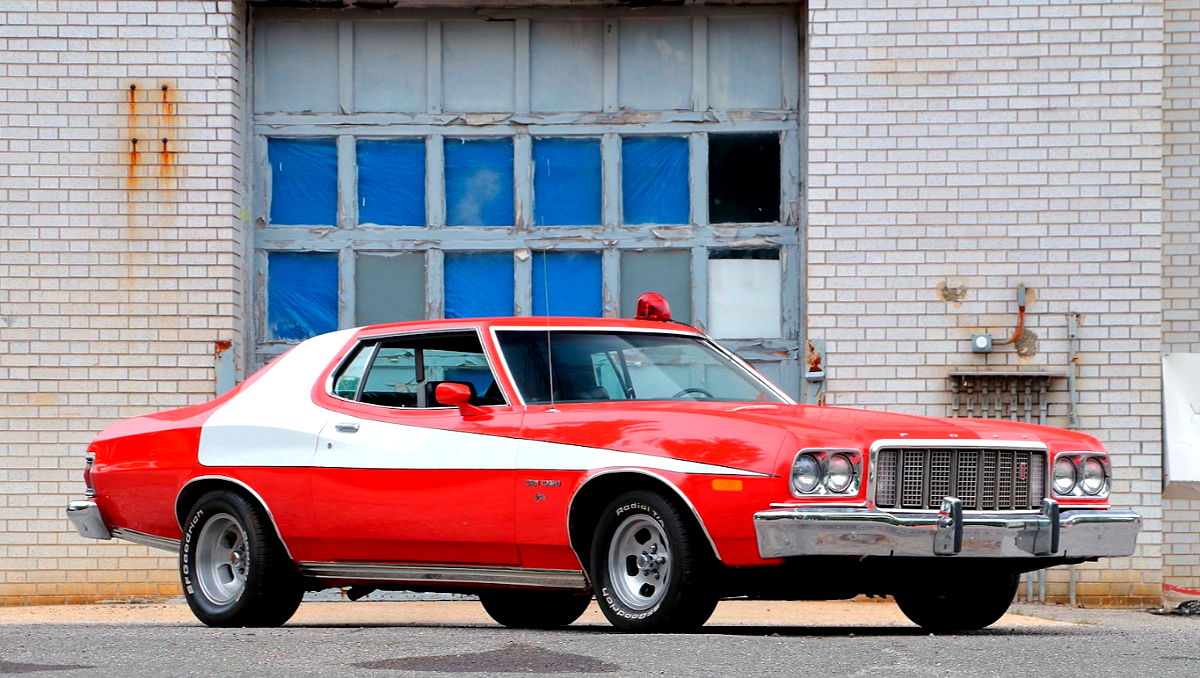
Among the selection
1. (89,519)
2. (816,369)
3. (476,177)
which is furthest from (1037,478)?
(476,177)

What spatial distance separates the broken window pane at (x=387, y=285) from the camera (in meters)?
12.9

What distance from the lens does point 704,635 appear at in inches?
268

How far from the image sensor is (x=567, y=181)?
42.1 feet

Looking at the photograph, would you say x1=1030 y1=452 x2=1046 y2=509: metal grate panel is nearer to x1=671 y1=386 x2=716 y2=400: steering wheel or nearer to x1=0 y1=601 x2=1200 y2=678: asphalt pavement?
x1=0 y1=601 x2=1200 y2=678: asphalt pavement

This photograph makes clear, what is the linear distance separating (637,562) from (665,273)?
587 centimetres

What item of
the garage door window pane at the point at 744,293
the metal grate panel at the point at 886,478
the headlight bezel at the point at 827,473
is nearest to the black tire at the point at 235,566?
the headlight bezel at the point at 827,473

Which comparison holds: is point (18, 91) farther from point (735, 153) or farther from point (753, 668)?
point (753, 668)

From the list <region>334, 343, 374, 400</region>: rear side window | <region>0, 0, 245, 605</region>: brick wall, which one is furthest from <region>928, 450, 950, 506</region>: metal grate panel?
<region>0, 0, 245, 605</region>: brick wall

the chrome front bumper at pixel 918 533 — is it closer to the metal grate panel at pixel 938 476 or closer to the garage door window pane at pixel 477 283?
the metal grate panel at pixel 938 476

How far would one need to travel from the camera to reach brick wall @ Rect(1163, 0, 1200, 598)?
12461mm

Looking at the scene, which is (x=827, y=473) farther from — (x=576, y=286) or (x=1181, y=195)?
(x=1181, y=195)

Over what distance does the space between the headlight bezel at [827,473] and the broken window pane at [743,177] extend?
6.18 m

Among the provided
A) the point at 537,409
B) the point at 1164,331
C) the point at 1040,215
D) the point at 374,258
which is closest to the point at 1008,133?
the point at 1040,215

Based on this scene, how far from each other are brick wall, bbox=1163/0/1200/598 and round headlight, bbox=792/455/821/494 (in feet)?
21.5
